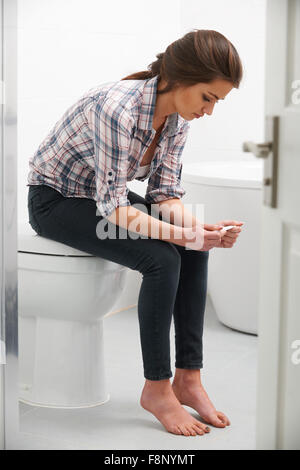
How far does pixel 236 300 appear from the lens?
2492mm

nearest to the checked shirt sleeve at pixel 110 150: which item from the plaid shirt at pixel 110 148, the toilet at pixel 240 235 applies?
the plaid shirt at pixel 110 148

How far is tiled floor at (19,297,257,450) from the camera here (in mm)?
1706

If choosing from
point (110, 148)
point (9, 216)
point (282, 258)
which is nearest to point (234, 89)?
point (110, 148)

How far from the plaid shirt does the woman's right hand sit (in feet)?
0.54

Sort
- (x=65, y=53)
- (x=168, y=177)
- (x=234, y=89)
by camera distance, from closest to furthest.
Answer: (x=168, y=177)
(x=65, y=53)
(x=234, y=89)

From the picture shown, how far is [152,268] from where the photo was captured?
1734mm

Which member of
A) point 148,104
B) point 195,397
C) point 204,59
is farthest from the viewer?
point 195,397

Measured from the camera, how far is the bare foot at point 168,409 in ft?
5.75

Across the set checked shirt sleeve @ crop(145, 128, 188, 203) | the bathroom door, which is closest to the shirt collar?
checked shirt sleeve @ crop(145, 128, 188, 203)

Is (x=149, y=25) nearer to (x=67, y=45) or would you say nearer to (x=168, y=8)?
(x=168, y=8)

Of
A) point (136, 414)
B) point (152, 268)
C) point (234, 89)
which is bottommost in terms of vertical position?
point (136, 414)

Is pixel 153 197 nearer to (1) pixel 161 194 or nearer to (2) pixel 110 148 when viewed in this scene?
(1) pixel 161 194

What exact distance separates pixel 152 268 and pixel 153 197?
0.93 ft

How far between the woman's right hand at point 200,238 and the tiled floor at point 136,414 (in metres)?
0.44
